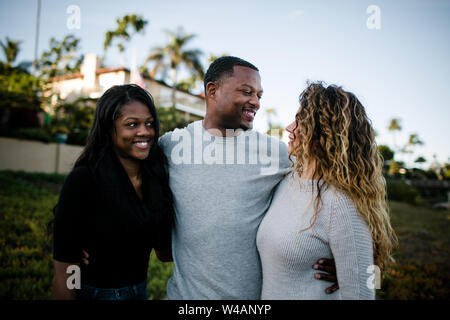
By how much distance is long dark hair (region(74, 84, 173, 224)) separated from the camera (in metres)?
2.23

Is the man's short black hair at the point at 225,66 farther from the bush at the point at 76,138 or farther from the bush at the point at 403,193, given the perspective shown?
the bush at the point at 403,193

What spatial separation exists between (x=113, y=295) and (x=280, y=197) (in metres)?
1.41

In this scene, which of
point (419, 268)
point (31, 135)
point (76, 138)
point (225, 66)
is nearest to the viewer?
point (225, 66)

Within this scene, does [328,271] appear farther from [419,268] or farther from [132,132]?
[419,268]

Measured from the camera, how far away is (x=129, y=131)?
225 cm

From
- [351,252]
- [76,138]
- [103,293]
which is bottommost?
[103,293]

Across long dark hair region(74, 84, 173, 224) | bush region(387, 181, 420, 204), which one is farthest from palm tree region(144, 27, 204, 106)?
long dark hair region(74, 84, 173, 224)

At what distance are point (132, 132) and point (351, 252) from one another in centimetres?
171

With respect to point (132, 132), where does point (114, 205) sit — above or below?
below

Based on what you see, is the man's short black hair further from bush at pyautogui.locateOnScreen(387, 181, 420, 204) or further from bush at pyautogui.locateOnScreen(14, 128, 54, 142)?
bush at pyautogui.locateOnScreen(387, 181, 420, 204)

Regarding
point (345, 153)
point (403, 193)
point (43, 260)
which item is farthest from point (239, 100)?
point (403, 193)

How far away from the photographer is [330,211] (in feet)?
5.98
